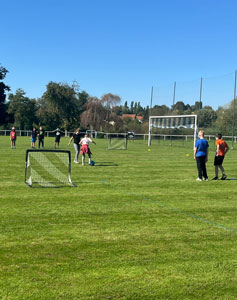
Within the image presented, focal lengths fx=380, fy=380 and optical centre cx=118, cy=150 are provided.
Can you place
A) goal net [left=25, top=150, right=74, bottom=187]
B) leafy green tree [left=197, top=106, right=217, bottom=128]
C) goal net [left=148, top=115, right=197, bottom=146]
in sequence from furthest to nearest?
1. leafy green tree [left=197, top=106, right=217, bottom=128]
2. goal net [left=148, top=115, right=197, bottom=146]
3. goal net [left=25, top=150, right=74, bottom=187]

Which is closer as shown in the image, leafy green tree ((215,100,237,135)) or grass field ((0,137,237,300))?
grass field ((0,137,237,300))

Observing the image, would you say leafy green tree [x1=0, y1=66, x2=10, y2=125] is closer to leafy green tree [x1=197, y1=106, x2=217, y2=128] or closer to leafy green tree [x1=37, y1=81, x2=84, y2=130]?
leafy green tree [x1=37, y1=81, x2=84, y2=130]

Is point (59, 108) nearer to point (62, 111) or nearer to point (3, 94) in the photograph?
point (62, 111)

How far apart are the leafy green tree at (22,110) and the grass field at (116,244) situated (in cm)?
8211

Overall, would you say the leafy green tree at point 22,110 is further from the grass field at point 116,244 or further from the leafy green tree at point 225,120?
the grass field at point 116,244

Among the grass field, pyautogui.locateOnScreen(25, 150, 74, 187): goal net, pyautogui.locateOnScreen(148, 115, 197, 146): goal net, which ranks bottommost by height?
the grass field

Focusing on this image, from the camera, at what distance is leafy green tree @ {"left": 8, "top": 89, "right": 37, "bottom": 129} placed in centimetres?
9088

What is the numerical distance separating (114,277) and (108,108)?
86.2 meters

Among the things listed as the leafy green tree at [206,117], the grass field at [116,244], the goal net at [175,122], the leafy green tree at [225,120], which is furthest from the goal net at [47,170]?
the leafy green tree at [225,120]

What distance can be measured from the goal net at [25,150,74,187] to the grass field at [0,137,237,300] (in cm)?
110

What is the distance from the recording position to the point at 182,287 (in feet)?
15.3

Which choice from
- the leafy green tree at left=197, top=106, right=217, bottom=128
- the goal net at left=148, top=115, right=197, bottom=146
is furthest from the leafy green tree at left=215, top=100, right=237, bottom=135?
the goal net at left=148, top=115, right=197, bottom=146

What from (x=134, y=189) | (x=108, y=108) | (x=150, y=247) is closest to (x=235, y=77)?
(x=134, y=189)

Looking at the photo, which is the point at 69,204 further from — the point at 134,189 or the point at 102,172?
the point at 102,172
